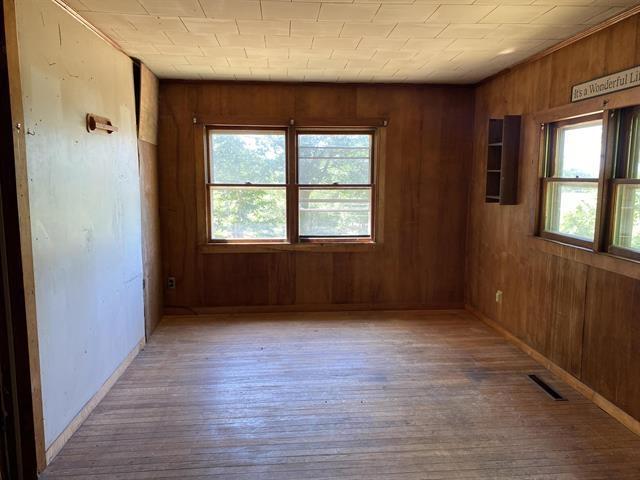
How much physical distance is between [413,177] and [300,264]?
153 cm

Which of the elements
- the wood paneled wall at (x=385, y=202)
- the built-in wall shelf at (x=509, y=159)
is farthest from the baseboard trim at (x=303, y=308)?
the built-in wall shelf at (x=509, y=159)

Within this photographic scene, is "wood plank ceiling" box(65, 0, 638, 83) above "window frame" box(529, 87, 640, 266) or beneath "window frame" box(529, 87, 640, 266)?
above

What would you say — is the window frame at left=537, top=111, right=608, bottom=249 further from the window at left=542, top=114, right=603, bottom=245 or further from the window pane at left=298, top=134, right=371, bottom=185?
the window pane at left=298, top=134, right=371, bottom=185

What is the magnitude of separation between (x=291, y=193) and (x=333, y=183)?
464 millimetres

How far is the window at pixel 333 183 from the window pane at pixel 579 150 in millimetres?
1882

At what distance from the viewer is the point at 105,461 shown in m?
2.20

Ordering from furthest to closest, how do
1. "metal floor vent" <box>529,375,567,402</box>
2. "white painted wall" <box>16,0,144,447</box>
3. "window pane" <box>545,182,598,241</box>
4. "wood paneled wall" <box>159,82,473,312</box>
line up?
"wood paneled wall" <box>159,82,473,312</box>
"window pane" <box>545,182,598,241</box>
"metal floor vent" <box>529,375,567,402</box>
"white painted wall" <box>16,0,144,447</box>

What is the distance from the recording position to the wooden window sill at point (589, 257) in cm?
250

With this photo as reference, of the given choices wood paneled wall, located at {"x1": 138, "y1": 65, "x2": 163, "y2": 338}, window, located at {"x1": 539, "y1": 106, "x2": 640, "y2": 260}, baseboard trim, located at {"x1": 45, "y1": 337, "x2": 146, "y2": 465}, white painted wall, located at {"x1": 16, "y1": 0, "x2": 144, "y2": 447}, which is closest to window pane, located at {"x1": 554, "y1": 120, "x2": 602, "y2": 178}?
window, located at {"x1": 539, "y1": 106, "x2": 640, "y2": 260}

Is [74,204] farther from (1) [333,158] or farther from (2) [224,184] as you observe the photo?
(1) [333,158]

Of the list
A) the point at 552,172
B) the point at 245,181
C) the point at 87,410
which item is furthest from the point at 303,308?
the point at 552,172

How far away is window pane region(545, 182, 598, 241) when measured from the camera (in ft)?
9.69

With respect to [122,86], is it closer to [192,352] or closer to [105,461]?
[192,352]

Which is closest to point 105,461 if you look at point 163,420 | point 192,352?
point 163,420
